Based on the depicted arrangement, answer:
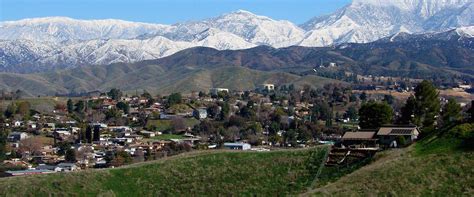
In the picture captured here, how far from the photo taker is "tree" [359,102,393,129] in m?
50.2

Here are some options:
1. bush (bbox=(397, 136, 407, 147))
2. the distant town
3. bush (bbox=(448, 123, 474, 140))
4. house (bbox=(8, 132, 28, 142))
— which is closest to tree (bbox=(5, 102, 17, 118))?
the distant town

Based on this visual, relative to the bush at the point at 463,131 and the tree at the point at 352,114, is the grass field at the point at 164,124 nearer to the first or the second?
the tree at the point at 352,114

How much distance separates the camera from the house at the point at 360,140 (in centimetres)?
4343

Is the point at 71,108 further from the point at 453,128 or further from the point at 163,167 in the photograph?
the point at 453,128

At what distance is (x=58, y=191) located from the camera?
37.5 m

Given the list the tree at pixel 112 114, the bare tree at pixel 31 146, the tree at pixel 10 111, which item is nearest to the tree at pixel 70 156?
the bare tree at pixel 31 146

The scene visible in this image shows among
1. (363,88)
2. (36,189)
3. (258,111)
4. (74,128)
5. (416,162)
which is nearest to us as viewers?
(416,162)

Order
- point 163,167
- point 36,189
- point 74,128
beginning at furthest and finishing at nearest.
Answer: point 74,128
point 163,167
point 36,189

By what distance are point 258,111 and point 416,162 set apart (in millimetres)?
76482

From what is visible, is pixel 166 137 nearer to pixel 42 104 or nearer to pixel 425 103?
pixel 42 104

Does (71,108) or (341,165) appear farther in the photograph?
(71,108)

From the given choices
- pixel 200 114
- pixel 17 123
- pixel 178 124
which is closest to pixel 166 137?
pixel 178 124

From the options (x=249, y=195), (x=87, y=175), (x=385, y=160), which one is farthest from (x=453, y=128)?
(x=87, y=175)

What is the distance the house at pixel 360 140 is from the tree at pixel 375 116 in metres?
5.26
